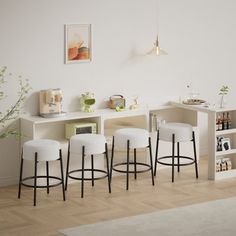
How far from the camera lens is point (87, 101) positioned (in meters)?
7.70

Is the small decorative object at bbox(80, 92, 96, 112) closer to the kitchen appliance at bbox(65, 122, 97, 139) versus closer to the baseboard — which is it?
the kitchen appliance at bbox(65, 122, 97, 139)

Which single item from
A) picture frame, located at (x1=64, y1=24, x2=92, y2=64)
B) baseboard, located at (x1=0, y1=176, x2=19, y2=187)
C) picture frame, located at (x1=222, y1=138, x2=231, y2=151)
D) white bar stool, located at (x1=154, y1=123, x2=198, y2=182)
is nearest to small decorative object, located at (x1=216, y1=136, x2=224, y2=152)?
picture frame, located at (x1=222, y1=138, x2=231, y2=151)

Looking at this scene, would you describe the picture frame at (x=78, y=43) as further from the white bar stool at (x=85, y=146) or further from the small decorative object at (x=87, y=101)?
the white bar stool at (x=85, y=146)

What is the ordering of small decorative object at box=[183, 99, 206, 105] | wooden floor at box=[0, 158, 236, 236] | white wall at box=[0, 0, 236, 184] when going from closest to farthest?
1. wooden floor at box=[0, 158, 236, 236]
2. white wall at box=[0, 0, 236, 184]
3. small decorative object at box=[183, 99, 206, 105]

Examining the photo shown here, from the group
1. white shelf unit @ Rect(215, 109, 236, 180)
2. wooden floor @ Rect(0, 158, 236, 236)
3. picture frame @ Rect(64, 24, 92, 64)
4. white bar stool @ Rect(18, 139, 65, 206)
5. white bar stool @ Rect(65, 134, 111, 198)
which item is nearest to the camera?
wooden floor @ Rect(0, 158, 236, 236)

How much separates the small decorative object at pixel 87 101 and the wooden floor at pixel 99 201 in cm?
78

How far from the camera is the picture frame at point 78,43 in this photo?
299 inches

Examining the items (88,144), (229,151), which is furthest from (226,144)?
(88,144)

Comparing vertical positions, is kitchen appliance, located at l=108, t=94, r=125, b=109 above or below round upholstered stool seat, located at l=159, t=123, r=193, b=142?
above

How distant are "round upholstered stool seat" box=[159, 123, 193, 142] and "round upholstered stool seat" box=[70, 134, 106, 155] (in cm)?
84

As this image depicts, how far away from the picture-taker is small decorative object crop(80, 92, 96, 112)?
7.71 metres

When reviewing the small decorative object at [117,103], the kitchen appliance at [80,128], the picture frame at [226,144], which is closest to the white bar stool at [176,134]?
the picture frame at [226,144]

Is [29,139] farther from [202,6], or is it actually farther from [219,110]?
[202,6]

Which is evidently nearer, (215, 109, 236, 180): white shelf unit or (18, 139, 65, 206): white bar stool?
(18, 139, 65, 206): white bar stool
